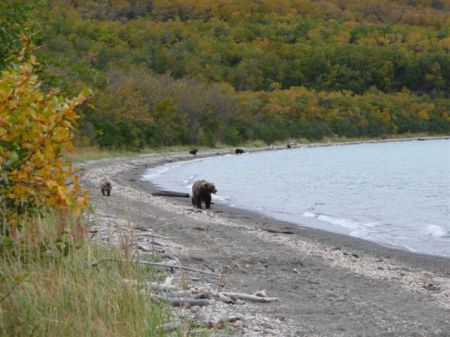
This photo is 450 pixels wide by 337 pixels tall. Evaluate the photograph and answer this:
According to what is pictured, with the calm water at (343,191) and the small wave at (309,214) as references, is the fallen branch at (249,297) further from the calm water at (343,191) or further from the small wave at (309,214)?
the small wave at (309,214)

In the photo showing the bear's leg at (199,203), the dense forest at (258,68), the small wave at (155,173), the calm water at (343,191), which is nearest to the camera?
the calm water at (343,191)

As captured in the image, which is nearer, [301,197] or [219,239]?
[219,239]

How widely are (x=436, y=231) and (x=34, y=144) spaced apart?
17.4 meters

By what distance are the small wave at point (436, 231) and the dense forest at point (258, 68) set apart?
29.3m

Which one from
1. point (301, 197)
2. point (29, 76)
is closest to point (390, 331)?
point (29, 76)

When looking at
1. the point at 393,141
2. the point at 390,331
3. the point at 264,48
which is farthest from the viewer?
the point at 264,48

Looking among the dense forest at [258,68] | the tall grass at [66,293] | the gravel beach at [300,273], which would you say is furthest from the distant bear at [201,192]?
the dense forest at [258,68]

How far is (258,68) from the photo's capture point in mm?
127188

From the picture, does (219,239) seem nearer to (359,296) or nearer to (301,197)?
(359,296)

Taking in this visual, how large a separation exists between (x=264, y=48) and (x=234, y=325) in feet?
438

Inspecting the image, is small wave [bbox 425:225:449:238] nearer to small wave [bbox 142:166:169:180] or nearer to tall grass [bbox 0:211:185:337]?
tall grass [bbox 0:211:185:337]

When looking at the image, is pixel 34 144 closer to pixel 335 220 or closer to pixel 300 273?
pixel 300 273

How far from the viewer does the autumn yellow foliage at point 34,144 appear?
5652 millimetres

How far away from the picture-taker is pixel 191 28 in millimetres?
142250
